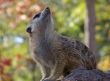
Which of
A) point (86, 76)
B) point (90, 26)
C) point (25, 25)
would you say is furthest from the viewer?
point (25, 25)

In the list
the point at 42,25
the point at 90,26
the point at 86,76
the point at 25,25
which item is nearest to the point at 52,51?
the point at 42,25

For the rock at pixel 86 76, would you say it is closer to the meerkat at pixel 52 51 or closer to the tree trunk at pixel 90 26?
the meerkat at pixel 52 51

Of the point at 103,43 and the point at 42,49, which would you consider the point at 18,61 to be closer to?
the point at 103,43

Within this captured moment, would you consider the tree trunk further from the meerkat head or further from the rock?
the rock

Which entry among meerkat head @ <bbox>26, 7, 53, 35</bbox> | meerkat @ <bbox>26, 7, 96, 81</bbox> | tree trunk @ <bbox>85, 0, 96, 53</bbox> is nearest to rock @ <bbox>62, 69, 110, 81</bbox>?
meerkat @ <bbox>26, 7, 96, 81</bbox>

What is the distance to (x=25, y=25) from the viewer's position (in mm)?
15852

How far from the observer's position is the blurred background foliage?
48.2ft

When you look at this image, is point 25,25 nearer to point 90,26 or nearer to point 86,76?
point 90,26

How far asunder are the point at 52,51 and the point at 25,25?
8641 millimetres

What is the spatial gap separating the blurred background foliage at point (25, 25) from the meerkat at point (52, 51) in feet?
21.6

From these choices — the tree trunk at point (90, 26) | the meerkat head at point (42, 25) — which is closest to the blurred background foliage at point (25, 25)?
the tree trunk at point (90, 26)

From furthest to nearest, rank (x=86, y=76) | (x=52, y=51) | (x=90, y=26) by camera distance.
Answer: (x=90, y=26)
(x=52, y=51)
(x=86, y=76)

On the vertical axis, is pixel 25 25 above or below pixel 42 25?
above

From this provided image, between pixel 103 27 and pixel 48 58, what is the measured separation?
11.0m
